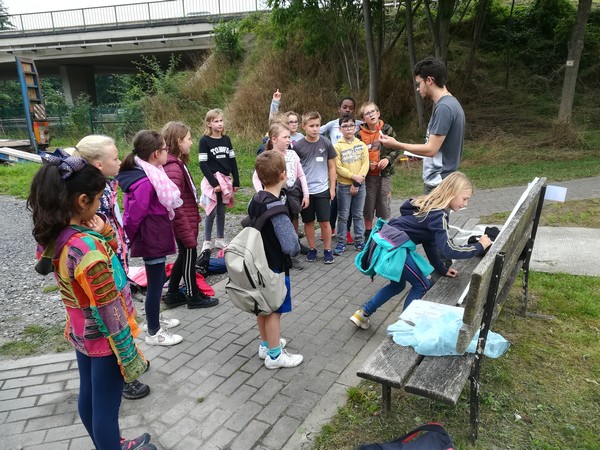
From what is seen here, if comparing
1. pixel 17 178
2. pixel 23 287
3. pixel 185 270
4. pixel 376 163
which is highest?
pixel 376 163

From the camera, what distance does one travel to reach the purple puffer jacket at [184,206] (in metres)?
3.97

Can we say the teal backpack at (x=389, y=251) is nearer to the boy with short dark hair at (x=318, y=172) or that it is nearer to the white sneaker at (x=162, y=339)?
the white sneaker at (x=162, y=339)

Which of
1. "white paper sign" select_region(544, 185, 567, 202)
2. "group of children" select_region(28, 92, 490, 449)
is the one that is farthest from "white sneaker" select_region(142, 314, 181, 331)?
"white paper sign" select_region(544, 185, 567, 202)

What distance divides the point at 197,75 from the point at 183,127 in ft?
58.3

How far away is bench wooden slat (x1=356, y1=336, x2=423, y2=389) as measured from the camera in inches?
97.7

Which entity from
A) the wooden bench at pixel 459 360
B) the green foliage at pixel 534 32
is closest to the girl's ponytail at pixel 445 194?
the wooden bench at pixel 459 360

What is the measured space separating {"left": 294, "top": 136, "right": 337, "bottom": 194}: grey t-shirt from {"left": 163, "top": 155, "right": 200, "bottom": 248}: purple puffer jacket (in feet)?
5.63

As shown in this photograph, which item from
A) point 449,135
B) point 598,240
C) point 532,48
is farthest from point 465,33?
point 449,135

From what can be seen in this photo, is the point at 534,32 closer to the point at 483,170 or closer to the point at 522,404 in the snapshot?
the point at 483,170

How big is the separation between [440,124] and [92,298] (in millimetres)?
3043

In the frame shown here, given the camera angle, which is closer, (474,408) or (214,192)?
(474,408)

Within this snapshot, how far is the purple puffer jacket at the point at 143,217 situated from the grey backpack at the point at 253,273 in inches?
29.0

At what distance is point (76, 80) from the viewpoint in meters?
32.2

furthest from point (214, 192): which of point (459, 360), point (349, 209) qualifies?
point (459, 360)
